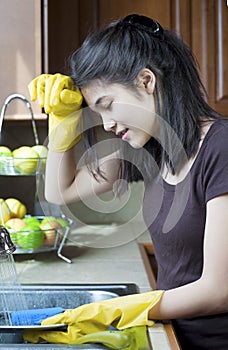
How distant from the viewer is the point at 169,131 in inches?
45.5

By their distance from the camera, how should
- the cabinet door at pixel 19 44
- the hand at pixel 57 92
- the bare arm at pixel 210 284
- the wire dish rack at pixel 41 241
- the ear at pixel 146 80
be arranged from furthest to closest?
the cabinet door at pixel 19 44 → the wire dish rack at pixel 41 241 → the hand at pixel 57 92 → the ear at pixel 146 80 → the bare arm at pixel 210 284

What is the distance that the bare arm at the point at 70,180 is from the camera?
1442 millimetres

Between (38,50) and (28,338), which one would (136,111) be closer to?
(28,338)

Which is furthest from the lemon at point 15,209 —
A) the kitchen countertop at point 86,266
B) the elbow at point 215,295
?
the elbow at point 215,295

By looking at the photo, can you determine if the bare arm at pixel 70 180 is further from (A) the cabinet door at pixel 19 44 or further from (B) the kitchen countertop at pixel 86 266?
(A) the cabinet door at pixel 19 44

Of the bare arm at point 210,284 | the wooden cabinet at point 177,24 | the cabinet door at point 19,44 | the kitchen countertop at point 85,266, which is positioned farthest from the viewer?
the wooden cabinet at point 177,24

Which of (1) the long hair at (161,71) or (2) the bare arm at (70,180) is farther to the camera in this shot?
(2) the bare arm at (70,180)

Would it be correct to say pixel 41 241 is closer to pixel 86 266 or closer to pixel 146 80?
pixel 86 266

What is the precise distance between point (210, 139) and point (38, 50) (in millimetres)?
821

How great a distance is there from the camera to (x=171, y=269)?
1194 millimetres

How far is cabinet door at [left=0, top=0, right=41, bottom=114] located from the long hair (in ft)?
2.09

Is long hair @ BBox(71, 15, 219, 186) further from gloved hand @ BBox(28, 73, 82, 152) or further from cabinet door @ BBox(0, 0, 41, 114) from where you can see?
cabinet door @ BBox(0, 0, 41, 114)

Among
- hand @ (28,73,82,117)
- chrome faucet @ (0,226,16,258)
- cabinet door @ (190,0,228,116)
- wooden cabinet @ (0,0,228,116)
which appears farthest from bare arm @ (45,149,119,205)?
cabinet door @ (190,0,228,116)

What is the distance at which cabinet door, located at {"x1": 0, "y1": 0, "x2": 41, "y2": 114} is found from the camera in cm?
178
